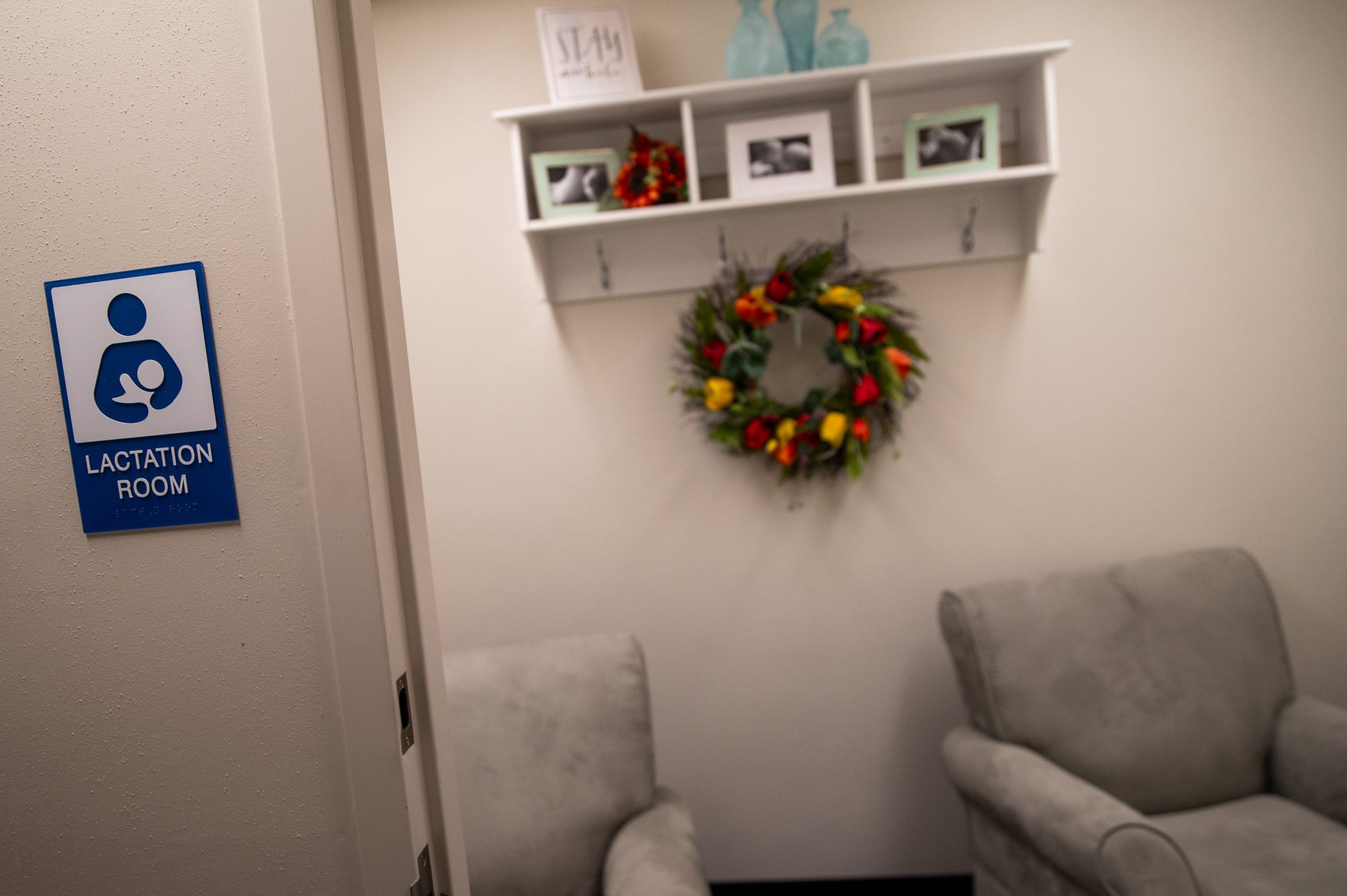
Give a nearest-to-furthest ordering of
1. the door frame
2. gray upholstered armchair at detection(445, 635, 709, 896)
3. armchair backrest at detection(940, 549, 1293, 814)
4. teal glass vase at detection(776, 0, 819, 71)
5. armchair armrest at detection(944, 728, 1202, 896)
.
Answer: the door frame
armchair armrest at detection(944, 728, 1202, 896)
gray upholstered armchair at detection(445, 635, 709, 896)
armchair backrest at detection(940, 549, 1293, 814)
teal glass vase at detection(776, 0, 819, 71)

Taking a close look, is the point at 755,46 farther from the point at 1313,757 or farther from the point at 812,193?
the point at 1313,757

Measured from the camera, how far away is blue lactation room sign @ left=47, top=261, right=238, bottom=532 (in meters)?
0.92

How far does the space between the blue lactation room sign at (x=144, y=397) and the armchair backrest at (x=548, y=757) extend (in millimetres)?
1123

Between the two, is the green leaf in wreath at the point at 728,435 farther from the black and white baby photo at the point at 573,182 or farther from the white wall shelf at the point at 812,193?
the black and white baby photo at the point at 573,182

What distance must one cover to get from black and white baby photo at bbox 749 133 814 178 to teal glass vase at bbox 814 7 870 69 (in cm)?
19

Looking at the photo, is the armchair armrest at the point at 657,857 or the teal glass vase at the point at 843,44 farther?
the teal glass vase at the point at 843,44

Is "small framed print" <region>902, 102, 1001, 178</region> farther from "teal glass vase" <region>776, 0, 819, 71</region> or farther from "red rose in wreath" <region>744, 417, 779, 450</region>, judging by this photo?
"red rose in wreath" <region>744, 417, 779, 450</region>

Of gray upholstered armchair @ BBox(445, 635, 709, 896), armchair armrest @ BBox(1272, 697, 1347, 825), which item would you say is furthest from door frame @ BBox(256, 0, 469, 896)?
armchair armrest @ BBox(1272, 697, 1347, 825)

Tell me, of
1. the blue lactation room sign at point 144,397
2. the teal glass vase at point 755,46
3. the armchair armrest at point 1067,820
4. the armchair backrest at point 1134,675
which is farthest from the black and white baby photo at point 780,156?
the blue lactation room sign at point 144,397

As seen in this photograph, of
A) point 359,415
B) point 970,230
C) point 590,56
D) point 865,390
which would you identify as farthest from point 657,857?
point 590,56

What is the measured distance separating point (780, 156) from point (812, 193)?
0.13 m

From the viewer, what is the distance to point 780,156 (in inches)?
84.4

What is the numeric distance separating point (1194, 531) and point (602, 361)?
5.33ft

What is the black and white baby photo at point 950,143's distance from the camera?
211 cm
